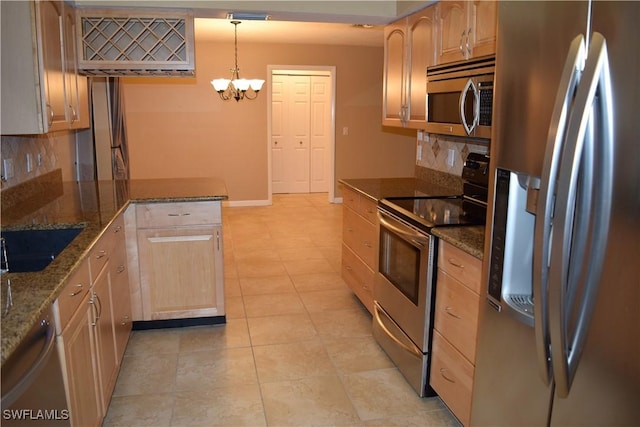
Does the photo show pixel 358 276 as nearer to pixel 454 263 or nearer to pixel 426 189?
pixel 426 189

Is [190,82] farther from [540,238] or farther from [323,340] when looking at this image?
[540,238]

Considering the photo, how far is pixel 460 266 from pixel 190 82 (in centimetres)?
585

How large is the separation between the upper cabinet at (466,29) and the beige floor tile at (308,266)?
7.67 feet

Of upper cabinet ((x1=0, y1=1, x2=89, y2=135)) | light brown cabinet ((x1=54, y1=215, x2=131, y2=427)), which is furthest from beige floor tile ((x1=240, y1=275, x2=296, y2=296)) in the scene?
upper cabinet ((x1=0, y1=1, x2=89, y2=135))

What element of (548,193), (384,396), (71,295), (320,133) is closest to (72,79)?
(71,295)

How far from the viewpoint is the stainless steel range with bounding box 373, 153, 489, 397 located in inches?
97.0

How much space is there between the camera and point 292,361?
298 cm

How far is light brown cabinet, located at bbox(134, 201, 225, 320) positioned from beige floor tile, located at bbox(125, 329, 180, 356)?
105 mm

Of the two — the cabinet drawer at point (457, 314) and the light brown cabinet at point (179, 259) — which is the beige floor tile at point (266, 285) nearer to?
the light brown cabinet at point (179, 259)

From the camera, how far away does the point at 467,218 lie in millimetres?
2576

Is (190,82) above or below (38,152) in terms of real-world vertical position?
above

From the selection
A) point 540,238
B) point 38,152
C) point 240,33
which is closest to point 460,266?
point 540,238

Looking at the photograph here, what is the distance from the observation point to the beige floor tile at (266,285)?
13.6 feet

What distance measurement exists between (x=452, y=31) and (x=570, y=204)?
1.90m
